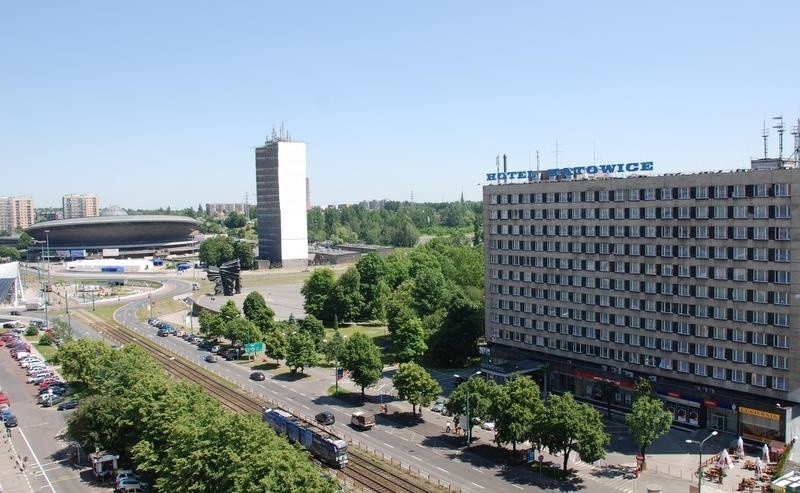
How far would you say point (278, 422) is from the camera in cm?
7712

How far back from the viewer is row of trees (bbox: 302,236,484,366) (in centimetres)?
11231

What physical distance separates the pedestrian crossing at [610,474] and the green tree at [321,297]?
88.5 metres

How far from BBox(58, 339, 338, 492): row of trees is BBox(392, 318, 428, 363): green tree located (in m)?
39.5

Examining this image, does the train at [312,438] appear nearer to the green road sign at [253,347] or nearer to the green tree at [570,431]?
the green tree at [570,431]

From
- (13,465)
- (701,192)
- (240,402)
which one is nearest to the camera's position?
(13,465)

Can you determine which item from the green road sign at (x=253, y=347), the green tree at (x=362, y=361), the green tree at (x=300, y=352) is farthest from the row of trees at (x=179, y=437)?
the green road sign at (x=253, y=347)

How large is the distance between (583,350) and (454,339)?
83.0 ft

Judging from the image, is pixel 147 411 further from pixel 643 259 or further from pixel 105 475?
Result: pixel 643 259

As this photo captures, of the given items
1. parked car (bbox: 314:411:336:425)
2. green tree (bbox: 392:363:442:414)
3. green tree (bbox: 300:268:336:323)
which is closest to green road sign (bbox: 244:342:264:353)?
green tree (bbox: 300:268:336:323)

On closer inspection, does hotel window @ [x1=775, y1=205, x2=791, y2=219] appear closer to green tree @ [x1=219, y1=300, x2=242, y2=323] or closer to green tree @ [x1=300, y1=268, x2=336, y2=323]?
green tree @ [x1=300, y1=268, x2=336, y2=323]

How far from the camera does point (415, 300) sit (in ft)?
462

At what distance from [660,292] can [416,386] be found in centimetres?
3423

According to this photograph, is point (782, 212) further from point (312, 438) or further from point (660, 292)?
point (312, 438)

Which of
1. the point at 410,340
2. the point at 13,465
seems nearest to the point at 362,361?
the point at 410,340
